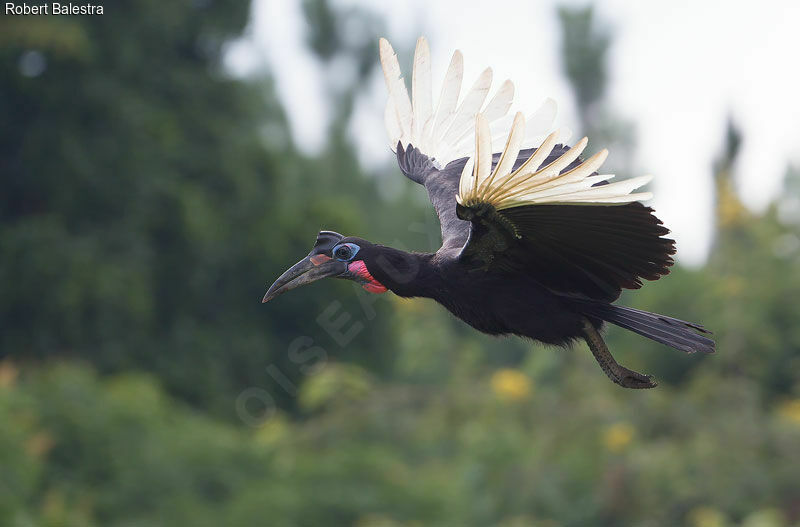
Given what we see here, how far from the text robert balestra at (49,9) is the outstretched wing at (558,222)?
17.2 meters

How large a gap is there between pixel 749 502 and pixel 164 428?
24.8ft

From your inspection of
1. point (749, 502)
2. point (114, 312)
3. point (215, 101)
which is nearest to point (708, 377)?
point (749, 502)

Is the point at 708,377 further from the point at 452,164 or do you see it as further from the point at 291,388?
the point at 452,164

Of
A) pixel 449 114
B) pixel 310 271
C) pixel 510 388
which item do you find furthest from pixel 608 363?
pixel 510 388

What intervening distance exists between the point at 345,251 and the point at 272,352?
18878 millimetres

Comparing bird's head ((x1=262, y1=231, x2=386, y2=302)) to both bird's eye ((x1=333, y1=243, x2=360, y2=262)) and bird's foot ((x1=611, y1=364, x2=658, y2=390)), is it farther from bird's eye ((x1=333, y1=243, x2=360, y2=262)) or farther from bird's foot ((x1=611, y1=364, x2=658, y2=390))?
bird's foot ((x1=611, y1=364, x2=658, y2=390))

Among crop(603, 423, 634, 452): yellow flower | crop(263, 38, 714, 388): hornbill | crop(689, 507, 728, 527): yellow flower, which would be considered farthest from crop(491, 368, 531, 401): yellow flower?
crop(263, 38, 714, 388): hornbill

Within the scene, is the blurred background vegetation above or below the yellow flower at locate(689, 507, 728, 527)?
above

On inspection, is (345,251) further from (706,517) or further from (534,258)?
(706,517)

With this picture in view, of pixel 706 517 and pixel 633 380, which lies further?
pixel 706 517

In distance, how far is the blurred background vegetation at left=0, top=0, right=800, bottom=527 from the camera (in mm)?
14398

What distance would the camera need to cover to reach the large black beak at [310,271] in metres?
4.52

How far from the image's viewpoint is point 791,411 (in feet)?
51.8

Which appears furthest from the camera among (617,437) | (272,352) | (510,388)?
(272,352)
